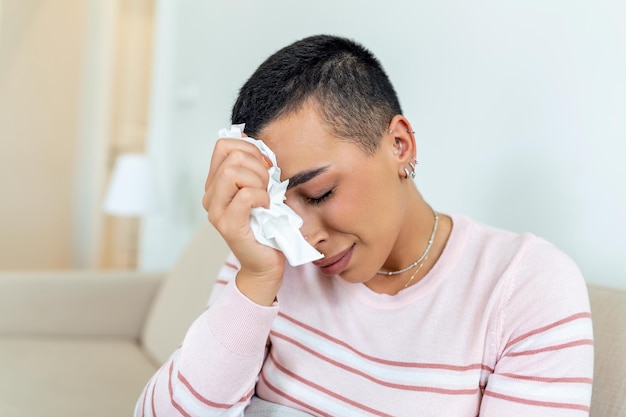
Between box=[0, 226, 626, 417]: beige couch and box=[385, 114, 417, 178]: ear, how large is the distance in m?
0.90

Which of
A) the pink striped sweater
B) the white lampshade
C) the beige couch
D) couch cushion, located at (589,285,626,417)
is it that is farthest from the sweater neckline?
the white lampshade

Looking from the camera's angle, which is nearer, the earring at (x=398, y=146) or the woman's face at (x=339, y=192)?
the woman's face at (x=339, y=192)

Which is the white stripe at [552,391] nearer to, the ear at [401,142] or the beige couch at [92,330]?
the ear at [401,142]

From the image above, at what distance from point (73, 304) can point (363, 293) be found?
1.35 meters

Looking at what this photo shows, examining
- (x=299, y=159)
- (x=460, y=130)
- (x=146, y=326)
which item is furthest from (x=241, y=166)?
(x=146, y=326)

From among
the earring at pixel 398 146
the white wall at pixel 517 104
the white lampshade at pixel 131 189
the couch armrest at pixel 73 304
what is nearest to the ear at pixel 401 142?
the earring at pixel 398 146

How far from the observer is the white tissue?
0.88 m

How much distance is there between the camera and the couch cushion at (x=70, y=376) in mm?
1533

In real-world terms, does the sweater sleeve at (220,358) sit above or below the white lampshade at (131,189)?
above

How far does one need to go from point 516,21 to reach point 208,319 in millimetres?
858

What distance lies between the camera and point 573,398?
815 mm

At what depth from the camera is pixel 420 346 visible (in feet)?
3.17

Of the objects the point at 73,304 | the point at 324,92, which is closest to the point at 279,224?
the point at 324,92

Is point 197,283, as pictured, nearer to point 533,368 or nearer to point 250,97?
point 250,97
